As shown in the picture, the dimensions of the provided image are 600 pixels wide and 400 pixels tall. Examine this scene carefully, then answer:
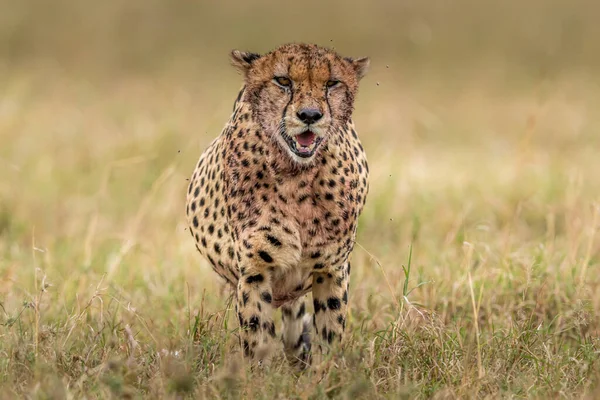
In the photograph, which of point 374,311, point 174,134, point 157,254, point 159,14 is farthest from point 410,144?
point 159,14

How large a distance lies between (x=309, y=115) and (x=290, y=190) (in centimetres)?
36

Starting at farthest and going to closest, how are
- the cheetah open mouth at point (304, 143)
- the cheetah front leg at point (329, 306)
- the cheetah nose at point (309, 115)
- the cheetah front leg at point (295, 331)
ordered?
the cheetah front leg at point (295, 331), the cheetah front leg at point (329, 306), the cheetah open mouth at point (304, 143), the cheetah nose at point (309, 115)

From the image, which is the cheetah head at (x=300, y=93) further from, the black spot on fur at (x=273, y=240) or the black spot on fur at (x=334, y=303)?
the black spot on fur at (x=334, y=303)

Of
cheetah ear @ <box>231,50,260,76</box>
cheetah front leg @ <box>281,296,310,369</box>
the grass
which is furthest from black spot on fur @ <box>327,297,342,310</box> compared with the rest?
cheetah ear @ <box>231,50,260,76</box>

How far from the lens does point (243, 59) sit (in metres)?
3.55

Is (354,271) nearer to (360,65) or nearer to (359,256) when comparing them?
(359,256)

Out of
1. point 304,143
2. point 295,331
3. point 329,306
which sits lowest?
point 295,331

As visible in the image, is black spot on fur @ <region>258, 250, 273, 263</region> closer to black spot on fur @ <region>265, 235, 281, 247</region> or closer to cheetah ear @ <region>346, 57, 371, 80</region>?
black spot on fur @ <region>265, 235, 281, 247</region>

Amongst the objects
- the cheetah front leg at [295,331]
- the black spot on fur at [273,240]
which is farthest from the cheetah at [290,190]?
the cheetah front leg at [295,331]

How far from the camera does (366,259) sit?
5.21 m

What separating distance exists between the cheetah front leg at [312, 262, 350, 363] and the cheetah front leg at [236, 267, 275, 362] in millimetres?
182

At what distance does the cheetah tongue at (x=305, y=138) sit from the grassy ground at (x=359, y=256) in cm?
56

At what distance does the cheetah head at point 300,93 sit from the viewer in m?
3.37

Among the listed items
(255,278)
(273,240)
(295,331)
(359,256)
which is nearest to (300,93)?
(273,240)
